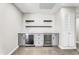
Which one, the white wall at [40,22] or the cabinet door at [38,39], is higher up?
the white wall at [40,22]

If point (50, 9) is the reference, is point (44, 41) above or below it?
below

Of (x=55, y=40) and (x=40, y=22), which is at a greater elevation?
(x=40, y=22)

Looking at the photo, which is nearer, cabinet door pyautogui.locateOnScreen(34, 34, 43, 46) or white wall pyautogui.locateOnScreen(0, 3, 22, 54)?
white wall pyautogui.locateOnScreen(0, 3, 22, 54)

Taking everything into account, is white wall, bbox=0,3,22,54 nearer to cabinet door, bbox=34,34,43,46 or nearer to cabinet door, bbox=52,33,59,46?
cabinet door, bbox=34,34,43,46

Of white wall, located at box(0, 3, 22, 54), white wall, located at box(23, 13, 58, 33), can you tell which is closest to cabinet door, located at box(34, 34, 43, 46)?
white wall, located at box(23, 13, 58, 33)

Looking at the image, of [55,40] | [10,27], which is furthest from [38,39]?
[10,27]

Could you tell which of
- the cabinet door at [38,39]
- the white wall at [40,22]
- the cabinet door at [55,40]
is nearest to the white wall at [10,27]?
the white wall at [40,22]

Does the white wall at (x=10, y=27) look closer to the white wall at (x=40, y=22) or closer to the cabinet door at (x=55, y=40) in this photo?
the white wall at (x=40, y=22)

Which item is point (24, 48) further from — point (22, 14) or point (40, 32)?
point (22, 14)

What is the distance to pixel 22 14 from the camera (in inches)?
83.5

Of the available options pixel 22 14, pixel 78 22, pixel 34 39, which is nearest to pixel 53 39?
pixel 34 39

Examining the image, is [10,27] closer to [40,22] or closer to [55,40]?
[40,22]

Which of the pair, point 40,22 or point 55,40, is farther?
point 55,40

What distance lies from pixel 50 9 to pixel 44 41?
72cm
